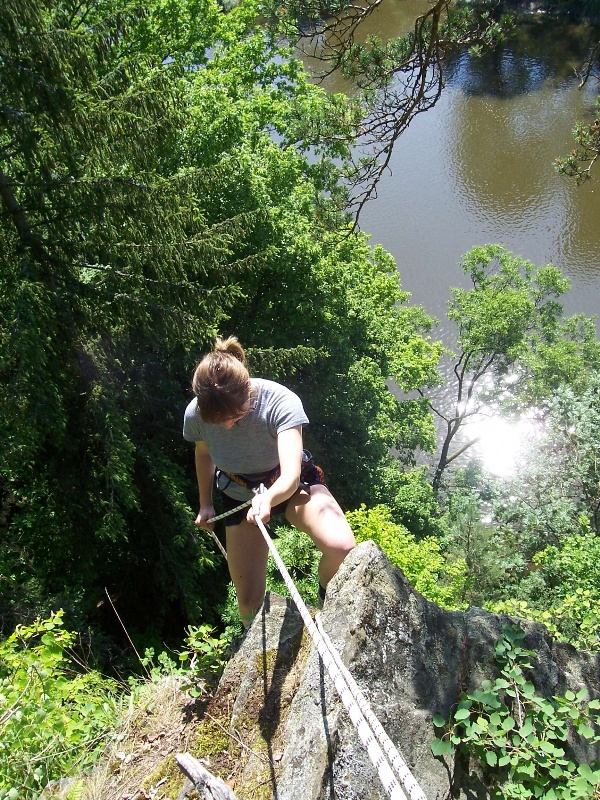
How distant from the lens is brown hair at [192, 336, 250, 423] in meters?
2.85

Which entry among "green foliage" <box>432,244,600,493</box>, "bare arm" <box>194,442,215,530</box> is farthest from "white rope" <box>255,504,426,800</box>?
"green foliage" <box>432,244,600,493</box>

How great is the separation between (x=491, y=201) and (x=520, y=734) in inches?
914

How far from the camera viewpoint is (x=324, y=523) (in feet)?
10.2

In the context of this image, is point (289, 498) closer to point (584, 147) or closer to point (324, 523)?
point (324, 523)

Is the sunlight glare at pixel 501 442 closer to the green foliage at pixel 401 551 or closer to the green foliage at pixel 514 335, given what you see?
the green foliage at pixel 514 335

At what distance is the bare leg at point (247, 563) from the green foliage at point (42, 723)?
837 mm

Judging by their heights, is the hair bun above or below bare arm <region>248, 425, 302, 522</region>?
above

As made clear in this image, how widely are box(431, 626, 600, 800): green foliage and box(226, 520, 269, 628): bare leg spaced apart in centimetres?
120

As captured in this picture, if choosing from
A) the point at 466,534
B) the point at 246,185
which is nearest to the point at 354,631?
the point at 246,185

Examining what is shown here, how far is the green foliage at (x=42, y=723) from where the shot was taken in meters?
2.78

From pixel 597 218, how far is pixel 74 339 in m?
19.5

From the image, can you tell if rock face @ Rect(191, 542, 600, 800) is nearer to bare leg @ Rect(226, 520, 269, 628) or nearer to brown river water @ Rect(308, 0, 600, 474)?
bare leg @ Rect(226, 520, 269, 628)

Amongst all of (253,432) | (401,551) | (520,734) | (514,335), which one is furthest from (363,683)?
(514,335)

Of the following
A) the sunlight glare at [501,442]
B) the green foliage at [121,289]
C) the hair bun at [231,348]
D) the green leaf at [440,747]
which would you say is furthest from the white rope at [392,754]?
the sunlight glare at [501,442]
